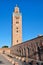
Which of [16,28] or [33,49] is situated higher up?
[16,28]

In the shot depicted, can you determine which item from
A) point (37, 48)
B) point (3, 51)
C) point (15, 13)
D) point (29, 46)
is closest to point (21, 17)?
point (15, 13)

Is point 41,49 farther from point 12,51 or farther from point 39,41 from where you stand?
point 12,51

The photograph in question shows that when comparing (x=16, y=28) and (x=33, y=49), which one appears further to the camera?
(x=16, y=28)

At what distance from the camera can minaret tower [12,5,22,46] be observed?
6397 centimetres

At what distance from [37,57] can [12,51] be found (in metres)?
18.8

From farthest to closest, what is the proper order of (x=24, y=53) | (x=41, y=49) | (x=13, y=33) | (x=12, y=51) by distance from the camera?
(x=13, y=33), (x=12, y=51), (x=24, y=53), (x=41, y=49)

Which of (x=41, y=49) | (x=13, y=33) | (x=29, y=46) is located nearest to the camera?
(x=41, y=49)

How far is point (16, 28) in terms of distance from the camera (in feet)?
217

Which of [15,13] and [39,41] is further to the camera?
[15,13]

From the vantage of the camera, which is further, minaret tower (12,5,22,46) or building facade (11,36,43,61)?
minaret tower (12,5,22,46)

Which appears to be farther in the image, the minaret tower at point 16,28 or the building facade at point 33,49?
the minaret tower at point 16,28

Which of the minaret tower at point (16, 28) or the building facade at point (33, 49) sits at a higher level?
the minaret tower at point (16, 28)

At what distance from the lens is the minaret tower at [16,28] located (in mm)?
63966

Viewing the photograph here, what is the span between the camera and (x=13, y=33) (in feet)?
213
